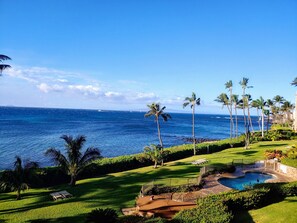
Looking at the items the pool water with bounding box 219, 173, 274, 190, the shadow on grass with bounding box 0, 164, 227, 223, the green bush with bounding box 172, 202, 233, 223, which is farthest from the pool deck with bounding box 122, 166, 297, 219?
the green bush with bounding box 172, 202, 233, 223

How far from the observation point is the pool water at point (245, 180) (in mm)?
23359

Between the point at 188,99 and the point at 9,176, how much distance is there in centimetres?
3211

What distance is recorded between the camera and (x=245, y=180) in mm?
25141

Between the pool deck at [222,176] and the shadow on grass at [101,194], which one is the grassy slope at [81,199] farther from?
the pool deck at [222,176]

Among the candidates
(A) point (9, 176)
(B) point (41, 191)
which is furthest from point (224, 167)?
(A) point (9, 176)

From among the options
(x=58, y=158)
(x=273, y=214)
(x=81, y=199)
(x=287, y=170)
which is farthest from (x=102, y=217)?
(x=287, y=170)

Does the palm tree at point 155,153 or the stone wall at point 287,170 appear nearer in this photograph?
the stone wall at point 287,170

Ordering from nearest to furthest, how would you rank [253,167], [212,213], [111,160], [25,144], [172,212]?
1. [212,213]
2. [172,212]
3. [253,167]
4. [111,160]
5. [25,144]

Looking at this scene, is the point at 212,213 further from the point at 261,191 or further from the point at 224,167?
the point at 224,167

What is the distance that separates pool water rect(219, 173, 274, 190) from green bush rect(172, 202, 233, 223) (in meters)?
10.2

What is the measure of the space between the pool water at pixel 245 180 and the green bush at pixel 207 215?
10.2 metres

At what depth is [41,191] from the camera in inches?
1006

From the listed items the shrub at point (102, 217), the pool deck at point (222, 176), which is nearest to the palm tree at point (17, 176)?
the shrub at point (102, 217)

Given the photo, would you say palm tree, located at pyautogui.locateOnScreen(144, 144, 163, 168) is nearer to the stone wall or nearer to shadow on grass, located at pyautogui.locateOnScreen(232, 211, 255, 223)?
the stone wall
